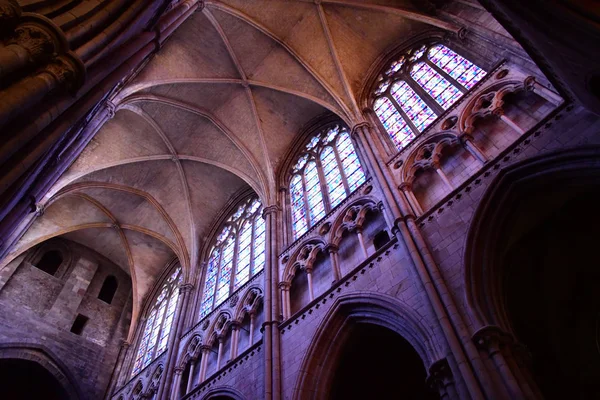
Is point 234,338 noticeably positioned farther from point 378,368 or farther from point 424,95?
point 424,95

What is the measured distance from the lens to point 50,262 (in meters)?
16.1

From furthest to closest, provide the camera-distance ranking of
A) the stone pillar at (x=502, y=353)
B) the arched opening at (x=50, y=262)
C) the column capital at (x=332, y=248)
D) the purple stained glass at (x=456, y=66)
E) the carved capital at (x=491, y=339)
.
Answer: the arched opening at (x=50, y=262)
the purple stained glass at (x=456, y=66)
the column capital at (x=332, y=248)
the carved capital at (x=491, y=339)
the stone pillar at (x=502, y=353)

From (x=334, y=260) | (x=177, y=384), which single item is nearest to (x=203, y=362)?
(x=177, y=384)

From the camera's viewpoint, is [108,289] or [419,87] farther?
[108,289]

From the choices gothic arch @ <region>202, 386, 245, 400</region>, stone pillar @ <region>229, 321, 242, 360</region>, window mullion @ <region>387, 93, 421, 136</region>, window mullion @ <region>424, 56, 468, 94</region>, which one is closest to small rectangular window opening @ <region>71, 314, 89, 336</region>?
stone pillar @ <region>229, 321, 242, 360</region>

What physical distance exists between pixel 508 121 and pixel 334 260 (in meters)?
4.08

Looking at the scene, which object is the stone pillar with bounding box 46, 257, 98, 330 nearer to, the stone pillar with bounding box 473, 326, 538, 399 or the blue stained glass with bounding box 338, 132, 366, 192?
the blue stained glass with bounding box 338, 132, 366, 192

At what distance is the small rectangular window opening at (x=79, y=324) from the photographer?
1496 centimetres

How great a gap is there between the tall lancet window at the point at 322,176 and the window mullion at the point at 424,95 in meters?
2.12

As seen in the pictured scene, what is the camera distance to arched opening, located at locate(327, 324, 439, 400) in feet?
26.0

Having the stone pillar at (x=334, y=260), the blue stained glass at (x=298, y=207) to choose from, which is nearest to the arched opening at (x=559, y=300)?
the stone pillar at (x=334, y=260)

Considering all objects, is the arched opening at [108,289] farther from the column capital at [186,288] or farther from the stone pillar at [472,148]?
the stone pillar at [472,148]

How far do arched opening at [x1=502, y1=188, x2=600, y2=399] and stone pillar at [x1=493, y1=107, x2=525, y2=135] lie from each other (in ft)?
4.71

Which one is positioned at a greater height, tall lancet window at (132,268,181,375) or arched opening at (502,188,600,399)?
tall lancet window at (132,268,181,375)
